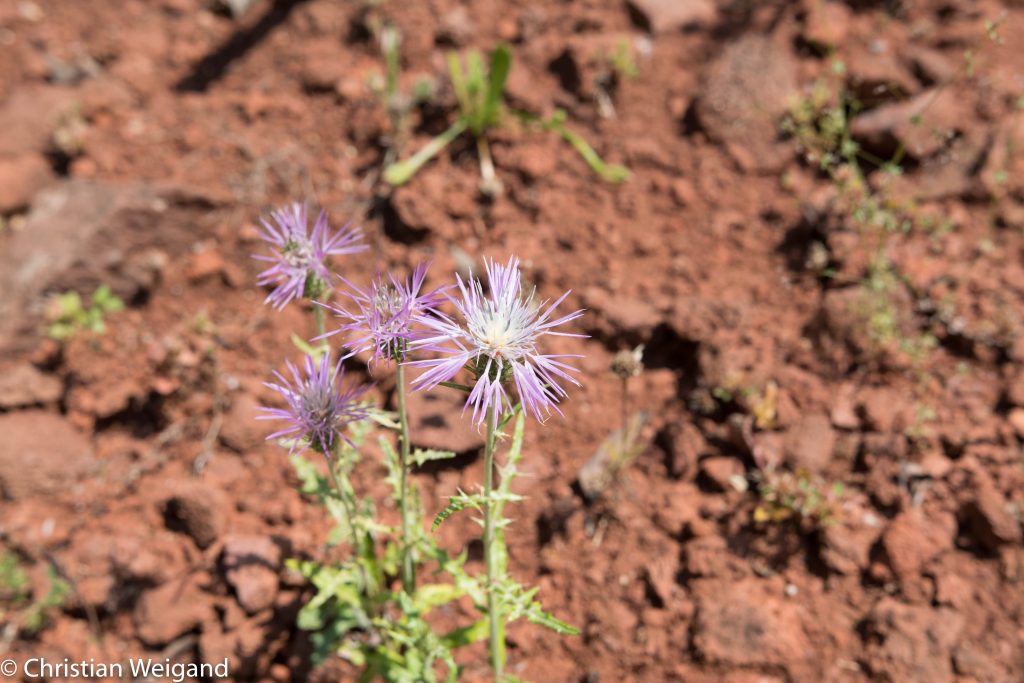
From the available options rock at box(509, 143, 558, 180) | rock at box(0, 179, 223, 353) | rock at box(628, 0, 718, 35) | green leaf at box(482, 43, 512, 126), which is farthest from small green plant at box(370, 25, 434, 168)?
rock at box(628, 0, 718, 35)

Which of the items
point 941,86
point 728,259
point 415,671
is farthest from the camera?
point 941,86

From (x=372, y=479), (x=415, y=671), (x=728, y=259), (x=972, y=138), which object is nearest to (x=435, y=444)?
(x=372, y=479)

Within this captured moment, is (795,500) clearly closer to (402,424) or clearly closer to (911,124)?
(402,424)

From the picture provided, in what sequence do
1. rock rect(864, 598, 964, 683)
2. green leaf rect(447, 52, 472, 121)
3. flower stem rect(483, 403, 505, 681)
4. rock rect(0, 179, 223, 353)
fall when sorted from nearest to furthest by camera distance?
flower stem rect(483, 403, 505, 681)
rock rect(864, 598, 964, 683)
rock rect(0, 179, 223, 353)
green leaf rect(447, 52, 472, 121)

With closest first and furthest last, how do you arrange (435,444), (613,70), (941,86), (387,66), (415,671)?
1. (415,671)
2. (435,444)
3. (941,86)
4. (613,70)
5. (387,66)

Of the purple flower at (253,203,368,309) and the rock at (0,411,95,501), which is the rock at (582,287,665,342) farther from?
the rock at (0,411,95,501)

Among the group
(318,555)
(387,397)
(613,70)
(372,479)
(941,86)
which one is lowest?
(318,555)

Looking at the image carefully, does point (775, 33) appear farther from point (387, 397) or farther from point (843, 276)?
point (387, 397)
